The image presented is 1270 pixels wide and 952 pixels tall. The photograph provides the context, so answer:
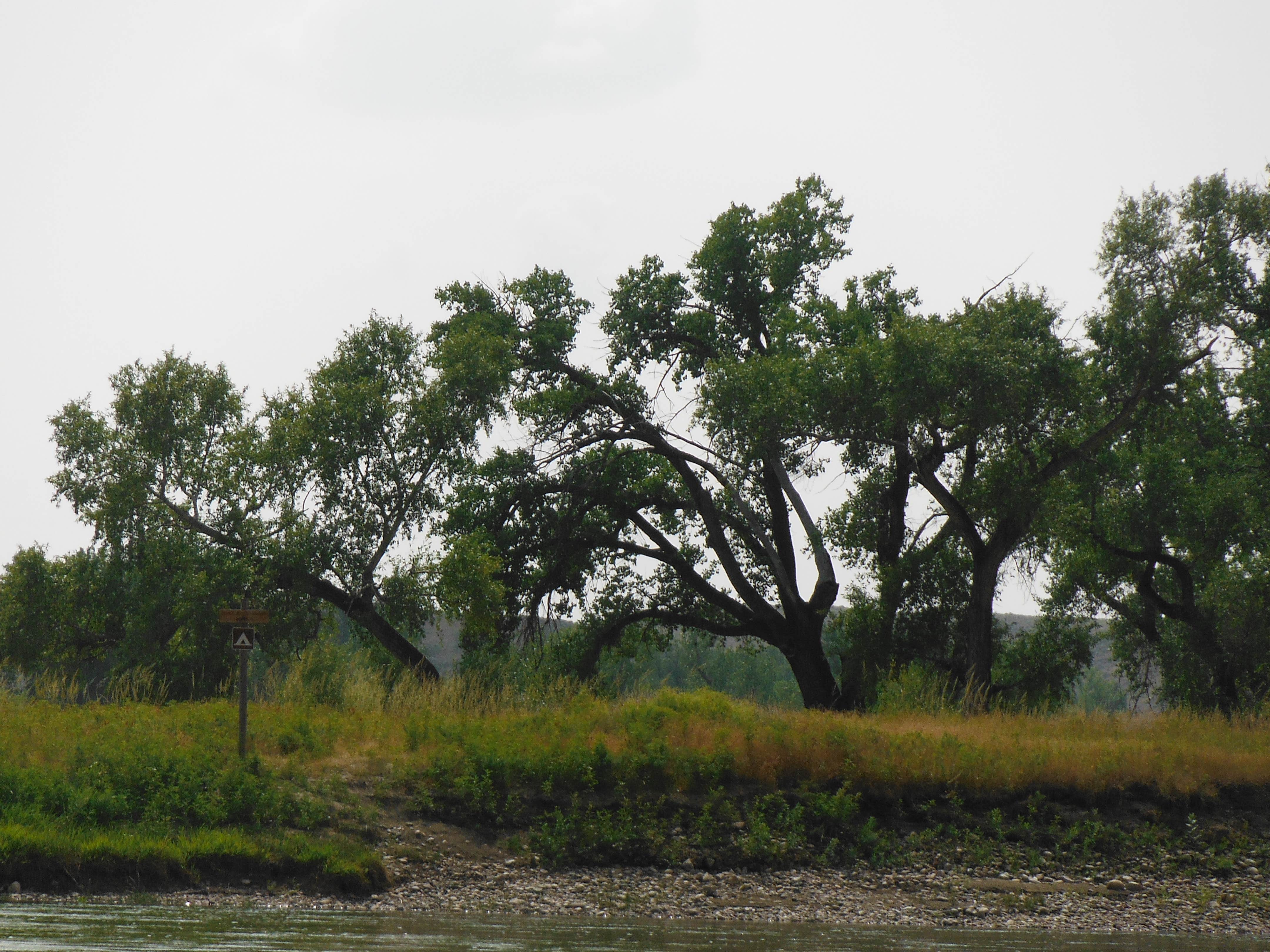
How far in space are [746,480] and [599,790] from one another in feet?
49.3

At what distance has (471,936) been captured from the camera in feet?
31.7

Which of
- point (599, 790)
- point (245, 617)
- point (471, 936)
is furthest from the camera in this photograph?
point (245, 617)

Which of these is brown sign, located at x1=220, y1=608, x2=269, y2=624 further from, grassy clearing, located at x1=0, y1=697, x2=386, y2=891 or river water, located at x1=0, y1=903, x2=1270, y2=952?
river water, located at x1=0, y1=903, x2=1270, y2=952

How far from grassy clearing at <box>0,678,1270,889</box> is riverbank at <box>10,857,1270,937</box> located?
0.45 meters

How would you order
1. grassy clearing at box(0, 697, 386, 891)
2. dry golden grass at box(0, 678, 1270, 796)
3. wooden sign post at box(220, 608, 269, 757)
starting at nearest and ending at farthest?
grassy clearing at box(0, 697, 386, 891) < wooden sign post at box(220, 608, 269, 757) < dry golden grass at box(0, 678, 1270, 796)

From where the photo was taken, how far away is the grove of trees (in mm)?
24281

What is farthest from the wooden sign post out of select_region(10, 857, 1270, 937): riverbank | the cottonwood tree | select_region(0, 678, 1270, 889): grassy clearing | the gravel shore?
the cottonwood tree

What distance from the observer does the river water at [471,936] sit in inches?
345

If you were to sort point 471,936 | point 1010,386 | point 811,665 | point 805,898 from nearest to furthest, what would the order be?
point 471,936
point 805,898
point 1010,386
point 811,665

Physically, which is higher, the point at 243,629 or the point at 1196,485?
the point at 1196,485

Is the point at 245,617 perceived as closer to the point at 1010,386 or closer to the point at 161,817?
the point at 161,817

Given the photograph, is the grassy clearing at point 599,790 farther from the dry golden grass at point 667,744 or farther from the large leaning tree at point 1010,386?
the large leaning tree at point 1010,386

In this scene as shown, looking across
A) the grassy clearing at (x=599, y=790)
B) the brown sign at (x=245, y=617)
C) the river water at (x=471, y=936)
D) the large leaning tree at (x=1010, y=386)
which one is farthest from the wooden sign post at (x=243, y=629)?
the large leaning tree at (x=1010, y=386)

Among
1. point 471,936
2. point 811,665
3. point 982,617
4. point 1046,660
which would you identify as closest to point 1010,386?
point 982,617
